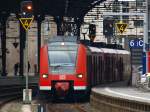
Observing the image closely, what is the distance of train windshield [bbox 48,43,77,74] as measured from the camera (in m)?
32.4

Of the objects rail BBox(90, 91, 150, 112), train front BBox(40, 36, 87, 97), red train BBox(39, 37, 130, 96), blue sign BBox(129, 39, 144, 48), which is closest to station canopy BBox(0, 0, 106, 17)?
blue sign BBox(129, 39, 144, 48)

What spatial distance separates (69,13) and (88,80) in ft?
124

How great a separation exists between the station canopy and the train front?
964 inches

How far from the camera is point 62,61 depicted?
107ft

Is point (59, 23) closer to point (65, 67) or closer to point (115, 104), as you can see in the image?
point (65, 67)

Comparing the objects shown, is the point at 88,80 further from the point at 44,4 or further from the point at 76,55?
the point at 44,4

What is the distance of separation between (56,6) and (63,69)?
3160cm

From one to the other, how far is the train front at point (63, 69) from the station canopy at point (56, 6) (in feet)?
80.3

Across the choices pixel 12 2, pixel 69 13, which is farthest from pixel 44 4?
pixel 69 13

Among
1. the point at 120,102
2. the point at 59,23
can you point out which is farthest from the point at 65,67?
the point at 59,23

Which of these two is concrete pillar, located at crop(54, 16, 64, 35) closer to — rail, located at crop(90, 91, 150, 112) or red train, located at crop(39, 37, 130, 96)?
red train, located at crop(39, 37, 130, 96)

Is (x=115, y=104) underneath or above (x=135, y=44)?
underneath

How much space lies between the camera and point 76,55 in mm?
32906

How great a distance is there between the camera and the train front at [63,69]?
3231 centimetres
